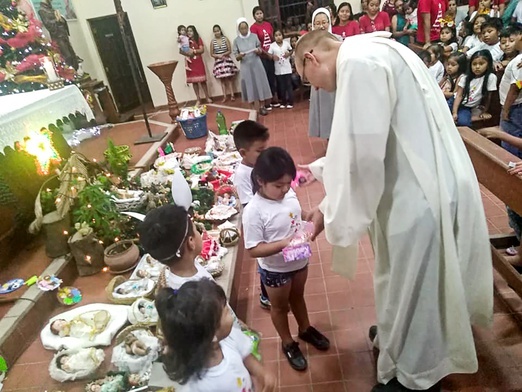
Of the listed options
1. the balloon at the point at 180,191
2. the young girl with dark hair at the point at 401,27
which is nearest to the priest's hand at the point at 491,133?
the balloon at the point at 180,191

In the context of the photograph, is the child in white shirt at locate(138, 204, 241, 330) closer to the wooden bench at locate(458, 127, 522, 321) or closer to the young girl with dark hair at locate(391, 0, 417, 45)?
the wooden bench at locate(458, 127, 522, 321)

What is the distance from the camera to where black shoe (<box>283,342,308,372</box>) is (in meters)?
2.18

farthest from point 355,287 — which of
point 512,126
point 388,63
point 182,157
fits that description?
point 182,157

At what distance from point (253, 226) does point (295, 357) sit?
91cm

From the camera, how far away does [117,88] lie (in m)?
9.27

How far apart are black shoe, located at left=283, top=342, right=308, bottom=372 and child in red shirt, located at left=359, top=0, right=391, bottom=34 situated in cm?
571

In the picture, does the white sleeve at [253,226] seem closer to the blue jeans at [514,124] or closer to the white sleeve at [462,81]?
the blue jeans at [514,124]

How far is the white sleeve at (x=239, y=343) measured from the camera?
1363 millimetres

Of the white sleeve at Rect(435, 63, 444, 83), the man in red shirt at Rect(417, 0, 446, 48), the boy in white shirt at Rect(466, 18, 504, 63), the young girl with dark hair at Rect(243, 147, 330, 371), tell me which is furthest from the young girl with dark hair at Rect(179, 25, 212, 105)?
the young girl with dark hair at Rect(243, 147, 330, 371)

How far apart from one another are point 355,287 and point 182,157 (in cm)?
317

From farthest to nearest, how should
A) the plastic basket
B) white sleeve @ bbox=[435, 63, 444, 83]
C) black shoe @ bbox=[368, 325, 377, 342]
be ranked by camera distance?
the plastic basket → white sleeve @ bbox=[435, 63, 444, 83] → black shoe @ bbox=[368, 325, 377, 342]

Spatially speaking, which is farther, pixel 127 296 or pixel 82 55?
pixel 82 55

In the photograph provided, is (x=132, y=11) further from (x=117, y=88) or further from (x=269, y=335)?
(x=269, y=335)

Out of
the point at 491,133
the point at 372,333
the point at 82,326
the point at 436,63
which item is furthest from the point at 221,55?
the point at 372,333
